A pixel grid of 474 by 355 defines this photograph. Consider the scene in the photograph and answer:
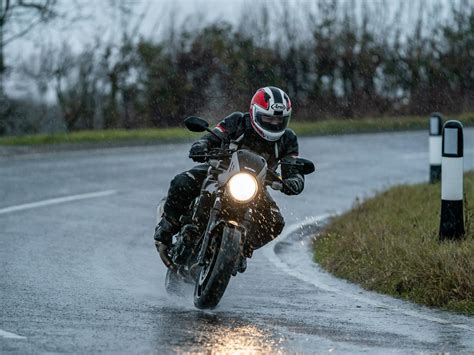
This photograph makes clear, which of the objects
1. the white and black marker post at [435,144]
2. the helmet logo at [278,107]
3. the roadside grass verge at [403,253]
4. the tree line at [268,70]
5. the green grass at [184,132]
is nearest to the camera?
the helmet logo at [278,107]

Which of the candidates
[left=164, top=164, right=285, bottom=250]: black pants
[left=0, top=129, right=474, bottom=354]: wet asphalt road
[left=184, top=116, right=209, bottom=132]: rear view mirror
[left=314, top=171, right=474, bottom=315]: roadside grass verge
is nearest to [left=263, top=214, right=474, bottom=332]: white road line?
[left=0, top=129, right=474, bottom=354]: wet asphalt road

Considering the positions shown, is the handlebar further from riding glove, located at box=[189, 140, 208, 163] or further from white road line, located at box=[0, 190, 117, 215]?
white road line, located at box=[0, 190, 117, 215]

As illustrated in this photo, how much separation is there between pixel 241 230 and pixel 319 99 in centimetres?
2684

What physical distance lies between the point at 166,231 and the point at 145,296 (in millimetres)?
558

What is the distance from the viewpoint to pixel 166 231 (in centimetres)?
964

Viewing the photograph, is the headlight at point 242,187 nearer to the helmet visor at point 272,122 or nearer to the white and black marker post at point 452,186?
the helmet visor at point 272,122

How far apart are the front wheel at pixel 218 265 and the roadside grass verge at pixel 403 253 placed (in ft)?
5.66

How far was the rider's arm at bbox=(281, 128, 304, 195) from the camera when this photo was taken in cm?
909

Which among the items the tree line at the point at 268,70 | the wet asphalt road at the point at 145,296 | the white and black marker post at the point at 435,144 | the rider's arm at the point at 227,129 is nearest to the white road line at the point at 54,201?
the wet asphalt road at the point at 145,296

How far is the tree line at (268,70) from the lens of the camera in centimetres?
3238

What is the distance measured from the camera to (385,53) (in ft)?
120

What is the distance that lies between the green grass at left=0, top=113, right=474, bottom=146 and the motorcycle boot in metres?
16.4

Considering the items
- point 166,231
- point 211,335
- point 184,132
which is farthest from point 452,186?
point 184,132

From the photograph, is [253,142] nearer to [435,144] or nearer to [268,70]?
[435,144]
